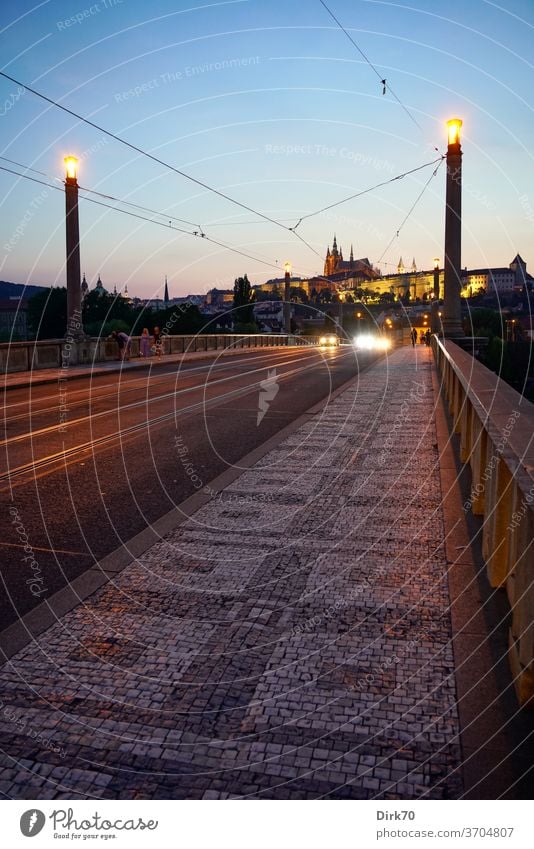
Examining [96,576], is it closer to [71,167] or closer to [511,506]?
[511,506]

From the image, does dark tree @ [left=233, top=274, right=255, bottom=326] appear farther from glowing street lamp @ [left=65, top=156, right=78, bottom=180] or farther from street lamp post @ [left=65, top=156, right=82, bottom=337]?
glowing street lamp @ [left=65, top=156, right=78, bottom=180]

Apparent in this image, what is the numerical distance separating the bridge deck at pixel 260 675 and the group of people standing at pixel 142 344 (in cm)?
2418

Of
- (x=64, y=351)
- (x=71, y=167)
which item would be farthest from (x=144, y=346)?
(x=71, y=167)

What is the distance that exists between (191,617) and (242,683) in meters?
0.87

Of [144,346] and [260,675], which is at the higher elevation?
[144,346]

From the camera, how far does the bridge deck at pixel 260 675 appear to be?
9.80 feet

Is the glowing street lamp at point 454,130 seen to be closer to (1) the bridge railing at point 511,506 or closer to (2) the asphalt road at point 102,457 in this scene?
(2) the asphalt road at point 102,457

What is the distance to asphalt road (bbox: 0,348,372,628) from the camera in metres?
5.79

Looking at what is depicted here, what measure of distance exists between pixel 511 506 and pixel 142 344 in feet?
96.4

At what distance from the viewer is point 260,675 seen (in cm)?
379

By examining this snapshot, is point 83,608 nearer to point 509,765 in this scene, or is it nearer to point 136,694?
point 136,694

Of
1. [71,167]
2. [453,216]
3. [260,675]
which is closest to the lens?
[260,675]

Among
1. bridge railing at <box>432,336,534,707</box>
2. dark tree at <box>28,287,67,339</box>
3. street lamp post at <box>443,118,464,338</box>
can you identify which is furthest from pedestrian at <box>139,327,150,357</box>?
dark tree at <box>28,287,67,339</box>

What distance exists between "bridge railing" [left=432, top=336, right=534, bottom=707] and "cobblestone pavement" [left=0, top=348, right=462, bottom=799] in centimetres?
39
